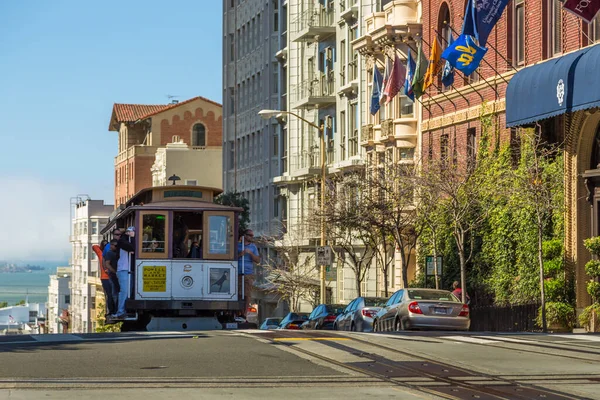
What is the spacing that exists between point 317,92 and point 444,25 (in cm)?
1681

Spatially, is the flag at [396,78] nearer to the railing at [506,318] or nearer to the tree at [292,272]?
the railing at [506,318]

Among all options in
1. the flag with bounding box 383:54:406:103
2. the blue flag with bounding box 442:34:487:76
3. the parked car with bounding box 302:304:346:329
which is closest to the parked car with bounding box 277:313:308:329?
the parked car with bounding box 302:304:346:329

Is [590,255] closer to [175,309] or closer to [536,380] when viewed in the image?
[175,309]

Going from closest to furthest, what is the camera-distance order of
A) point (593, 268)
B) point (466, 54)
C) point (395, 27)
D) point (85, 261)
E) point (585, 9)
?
1. point (585, 9)
2. point (593, 268)
3. point (466, 54)
4. point (395, 27)
5. point (85, 261)

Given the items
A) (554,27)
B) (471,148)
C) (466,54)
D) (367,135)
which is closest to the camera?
(466,54)

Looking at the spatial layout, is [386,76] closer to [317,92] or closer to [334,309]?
[334,309]

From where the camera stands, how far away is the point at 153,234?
29672 mm

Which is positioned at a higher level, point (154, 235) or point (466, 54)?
point (466, 54)

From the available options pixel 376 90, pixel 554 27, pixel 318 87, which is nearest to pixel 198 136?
pixel 318 87

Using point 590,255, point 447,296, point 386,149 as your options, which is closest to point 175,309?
point 447,296

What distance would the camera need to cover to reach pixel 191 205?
97.7 ft

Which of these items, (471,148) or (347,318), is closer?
(347,318)

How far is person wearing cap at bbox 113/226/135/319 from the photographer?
2975cm

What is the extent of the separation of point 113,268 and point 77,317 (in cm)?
9411
